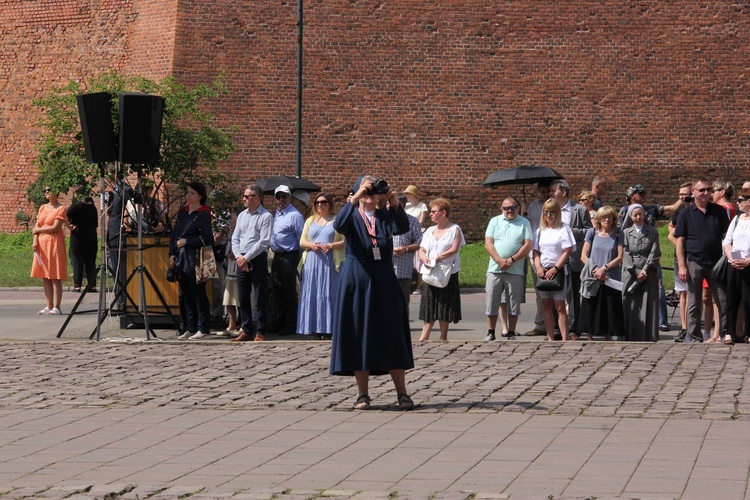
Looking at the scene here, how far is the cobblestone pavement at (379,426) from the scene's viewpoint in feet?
20.9

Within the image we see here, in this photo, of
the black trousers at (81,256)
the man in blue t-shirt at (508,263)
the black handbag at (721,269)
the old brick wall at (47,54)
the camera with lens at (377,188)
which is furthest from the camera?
the old brick wall at (47,54)

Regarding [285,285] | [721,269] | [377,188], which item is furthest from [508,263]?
[377,188]

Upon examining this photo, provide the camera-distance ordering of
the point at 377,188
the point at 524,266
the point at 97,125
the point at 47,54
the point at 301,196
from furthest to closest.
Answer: the point at 47,54 → the point at 301,196 → the point at 524,266 → the point at 97,125 → the point at 377,188

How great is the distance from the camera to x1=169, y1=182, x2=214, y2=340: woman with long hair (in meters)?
13.5

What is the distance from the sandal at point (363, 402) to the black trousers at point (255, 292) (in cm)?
458

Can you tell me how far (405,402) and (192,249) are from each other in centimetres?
529

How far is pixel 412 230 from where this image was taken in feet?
44.3

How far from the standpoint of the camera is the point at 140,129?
1303 cm

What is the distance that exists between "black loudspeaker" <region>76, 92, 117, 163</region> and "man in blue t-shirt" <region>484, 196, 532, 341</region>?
4.09 m

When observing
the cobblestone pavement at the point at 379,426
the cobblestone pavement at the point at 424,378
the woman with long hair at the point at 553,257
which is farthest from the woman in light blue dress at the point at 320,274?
the woman with long hair at the point at 553,257

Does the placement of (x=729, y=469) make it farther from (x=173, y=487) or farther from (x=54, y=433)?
(x=54, y=433)

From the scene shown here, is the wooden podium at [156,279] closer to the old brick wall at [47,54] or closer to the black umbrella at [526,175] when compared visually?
the black umbrella at [526,175]

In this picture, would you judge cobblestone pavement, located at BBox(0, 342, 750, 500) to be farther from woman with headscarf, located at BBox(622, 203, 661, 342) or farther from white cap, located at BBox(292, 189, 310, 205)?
white cap, located at BBox(292, 189, 310, 205)

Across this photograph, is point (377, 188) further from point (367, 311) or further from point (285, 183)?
point (285, 183)
